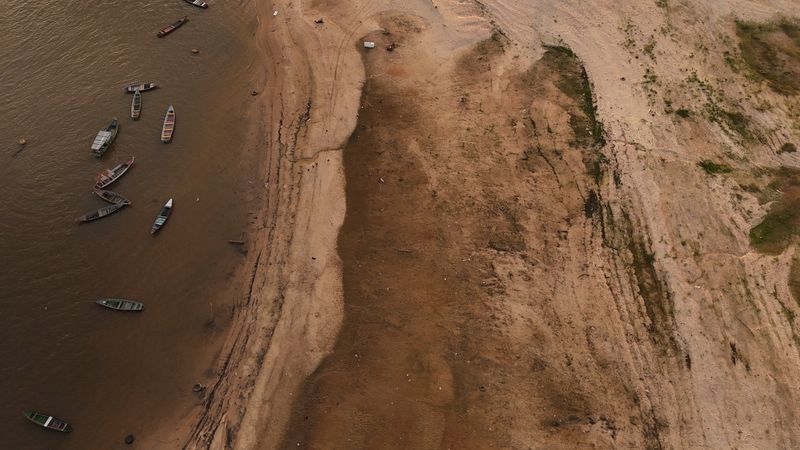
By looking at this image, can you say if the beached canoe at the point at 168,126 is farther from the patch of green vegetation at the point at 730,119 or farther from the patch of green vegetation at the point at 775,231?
the patch of green vegetation at the point at 775,231

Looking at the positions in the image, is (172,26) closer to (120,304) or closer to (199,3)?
(199,3)

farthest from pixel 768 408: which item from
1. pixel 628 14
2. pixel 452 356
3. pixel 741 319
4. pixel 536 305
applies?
pixel 628 14

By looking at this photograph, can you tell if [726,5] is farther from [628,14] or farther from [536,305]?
[536,305]

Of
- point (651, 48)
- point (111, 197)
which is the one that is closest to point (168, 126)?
point (111, 197)

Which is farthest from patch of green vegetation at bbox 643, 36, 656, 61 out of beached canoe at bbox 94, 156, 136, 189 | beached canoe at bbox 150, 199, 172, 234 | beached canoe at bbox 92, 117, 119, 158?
beached canoe at bbox 92, 117, 119, 158

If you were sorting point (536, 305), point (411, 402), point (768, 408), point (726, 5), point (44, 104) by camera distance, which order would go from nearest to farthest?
1. point (768, 408)
2. point (411, 402)
3. point (536, 305)
4. point (44, 104)
5. point (726, 5)

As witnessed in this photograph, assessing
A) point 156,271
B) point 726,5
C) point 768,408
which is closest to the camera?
point 768,408

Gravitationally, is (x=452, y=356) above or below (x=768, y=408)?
below
